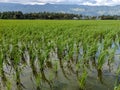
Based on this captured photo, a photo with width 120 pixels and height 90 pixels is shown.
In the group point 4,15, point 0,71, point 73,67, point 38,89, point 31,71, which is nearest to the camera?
point 38,89

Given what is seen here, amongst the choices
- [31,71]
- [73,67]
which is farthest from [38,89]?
[73,67]

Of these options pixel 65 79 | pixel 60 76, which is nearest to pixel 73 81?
pixel 65 79

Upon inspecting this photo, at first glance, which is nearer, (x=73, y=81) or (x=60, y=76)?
(x=73, y=81)

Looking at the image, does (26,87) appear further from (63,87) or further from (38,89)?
(63,87)

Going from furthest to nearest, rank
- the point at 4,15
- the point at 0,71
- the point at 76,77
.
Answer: the point at 4,15, the point at 76,77, the point at 0,71

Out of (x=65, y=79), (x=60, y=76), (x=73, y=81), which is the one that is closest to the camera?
(x=73, y=81)

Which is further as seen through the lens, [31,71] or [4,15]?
[4,15]

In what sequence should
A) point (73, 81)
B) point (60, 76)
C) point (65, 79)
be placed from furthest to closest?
point (60, 76)
point (65, 79)
point (73, 81)

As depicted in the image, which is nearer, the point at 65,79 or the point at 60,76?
the point at 65,79

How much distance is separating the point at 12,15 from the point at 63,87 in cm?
6117

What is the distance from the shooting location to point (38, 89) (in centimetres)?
460

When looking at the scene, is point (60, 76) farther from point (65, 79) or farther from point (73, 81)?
point (73, 81)

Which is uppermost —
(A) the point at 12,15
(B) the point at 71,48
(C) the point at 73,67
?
(B) the point at 71,48

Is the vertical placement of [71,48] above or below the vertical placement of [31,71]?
above
